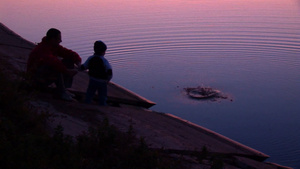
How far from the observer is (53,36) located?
23.4 ft

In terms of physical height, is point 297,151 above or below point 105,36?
below

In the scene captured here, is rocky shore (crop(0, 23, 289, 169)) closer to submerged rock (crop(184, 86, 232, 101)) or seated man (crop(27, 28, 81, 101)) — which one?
seated man (crop(27, 28, 81, 101))

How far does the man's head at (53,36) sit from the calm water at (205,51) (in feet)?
14.2

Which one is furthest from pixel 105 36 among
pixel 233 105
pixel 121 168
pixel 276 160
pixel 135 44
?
pixel 121 168

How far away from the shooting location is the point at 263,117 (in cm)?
1029

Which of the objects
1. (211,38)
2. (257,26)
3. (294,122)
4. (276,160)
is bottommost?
(276,160)

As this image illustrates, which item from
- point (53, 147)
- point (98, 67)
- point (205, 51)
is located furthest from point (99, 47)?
point (205, 51)

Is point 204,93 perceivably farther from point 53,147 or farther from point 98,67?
point 53,147

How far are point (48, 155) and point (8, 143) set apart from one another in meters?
0.45

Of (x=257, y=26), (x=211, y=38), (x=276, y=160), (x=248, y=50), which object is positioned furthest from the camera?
(x=257, y=26)

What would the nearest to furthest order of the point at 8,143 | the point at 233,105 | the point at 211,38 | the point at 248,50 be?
1. the point at 8,143
2. the point at 233,105
3. the point at 248,50
4. the point at 211,38

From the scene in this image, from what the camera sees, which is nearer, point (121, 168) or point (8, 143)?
point (8, 143)

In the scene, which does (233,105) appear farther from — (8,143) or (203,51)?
(8,143)

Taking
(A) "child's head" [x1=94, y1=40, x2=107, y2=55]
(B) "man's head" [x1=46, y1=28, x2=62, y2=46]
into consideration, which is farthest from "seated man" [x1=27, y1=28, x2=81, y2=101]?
(A) "child's head" [x1=94, y1=40, x2=107, y2=55]
